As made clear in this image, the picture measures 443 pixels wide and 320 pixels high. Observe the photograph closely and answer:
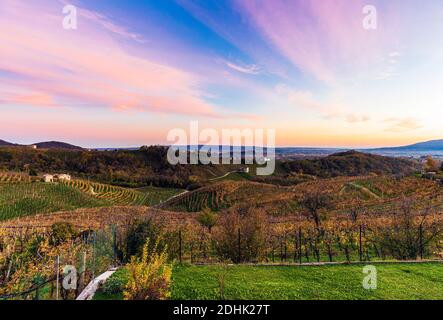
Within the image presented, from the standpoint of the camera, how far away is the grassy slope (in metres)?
5.44

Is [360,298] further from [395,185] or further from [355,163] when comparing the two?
[355,163]

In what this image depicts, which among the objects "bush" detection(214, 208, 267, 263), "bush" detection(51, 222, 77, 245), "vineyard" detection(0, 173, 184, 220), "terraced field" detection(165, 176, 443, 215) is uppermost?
"bush" detection(214, 208, 267, 263)

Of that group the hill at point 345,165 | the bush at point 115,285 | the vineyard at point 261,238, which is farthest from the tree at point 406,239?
the hill at point 345,165

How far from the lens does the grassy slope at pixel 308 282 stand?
544 cm

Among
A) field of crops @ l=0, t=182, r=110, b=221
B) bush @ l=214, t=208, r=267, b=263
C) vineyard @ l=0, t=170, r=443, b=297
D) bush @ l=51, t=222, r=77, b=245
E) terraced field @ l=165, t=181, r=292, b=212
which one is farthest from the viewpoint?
terraced field @ l=165, t=181, r=292, b=212

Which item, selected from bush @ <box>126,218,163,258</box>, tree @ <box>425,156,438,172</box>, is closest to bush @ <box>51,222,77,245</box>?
bush @ <box>126,218,163,258</box>

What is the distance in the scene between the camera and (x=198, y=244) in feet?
38.2

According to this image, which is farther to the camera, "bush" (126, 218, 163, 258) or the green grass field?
"bush" (126, 218, 163, 258)

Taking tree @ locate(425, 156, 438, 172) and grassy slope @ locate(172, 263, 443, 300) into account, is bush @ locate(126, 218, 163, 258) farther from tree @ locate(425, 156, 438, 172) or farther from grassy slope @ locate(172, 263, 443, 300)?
tree @ locate(425, 156, 438, 172)

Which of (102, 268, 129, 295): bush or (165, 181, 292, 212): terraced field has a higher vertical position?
(102, 268, 129, 295): bush

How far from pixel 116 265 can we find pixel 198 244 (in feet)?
14.4

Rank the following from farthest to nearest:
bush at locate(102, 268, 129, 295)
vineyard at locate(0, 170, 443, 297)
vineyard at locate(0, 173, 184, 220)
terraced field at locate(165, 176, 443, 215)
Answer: vineyard at locate(0, 173, 184, 220) < terraced field at locate(165, 176, 443, 215) < vineyard at locate(0, 170, 443, 297) < bush at locate(102, 268, 129, 295)

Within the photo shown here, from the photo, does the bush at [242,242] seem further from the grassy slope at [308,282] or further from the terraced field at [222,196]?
the terraced field at [222,196]
